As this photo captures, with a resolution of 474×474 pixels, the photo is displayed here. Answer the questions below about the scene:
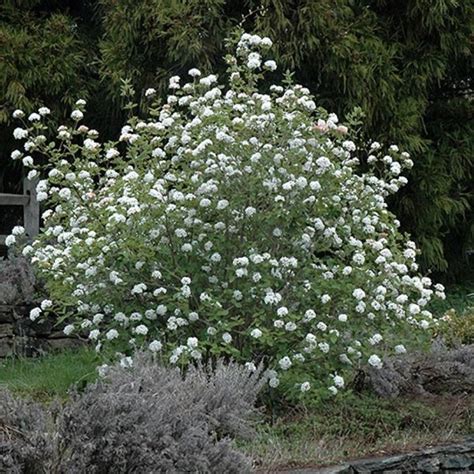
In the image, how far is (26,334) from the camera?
29.3 feet

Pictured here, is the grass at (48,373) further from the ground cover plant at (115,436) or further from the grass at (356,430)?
the ground cover plant at (115,436)

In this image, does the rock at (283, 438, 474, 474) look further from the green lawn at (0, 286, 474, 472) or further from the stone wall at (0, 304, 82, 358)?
the stone wall at (0, 304, 82, 358)

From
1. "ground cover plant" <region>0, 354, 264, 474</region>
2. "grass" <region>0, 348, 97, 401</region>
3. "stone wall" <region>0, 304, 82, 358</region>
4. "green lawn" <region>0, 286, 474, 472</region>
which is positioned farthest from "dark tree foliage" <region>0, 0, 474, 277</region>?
"ground cover plant" <region>0, 354, 264, 474</region>

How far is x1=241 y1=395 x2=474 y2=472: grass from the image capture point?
5172mm

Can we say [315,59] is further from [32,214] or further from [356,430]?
[356,430]

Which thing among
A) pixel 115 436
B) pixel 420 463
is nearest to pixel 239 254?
pixel 420 463

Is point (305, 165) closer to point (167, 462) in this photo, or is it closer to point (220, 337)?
point (220, 337)

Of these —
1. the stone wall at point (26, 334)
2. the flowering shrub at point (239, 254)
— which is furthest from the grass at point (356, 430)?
the stone wall at point (26, 334)

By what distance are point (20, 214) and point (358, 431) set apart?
24.9ft

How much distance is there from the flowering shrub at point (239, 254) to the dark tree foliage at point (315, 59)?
3.65 m

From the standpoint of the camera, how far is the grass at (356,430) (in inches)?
204

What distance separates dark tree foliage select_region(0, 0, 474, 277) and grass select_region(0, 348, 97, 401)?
2.94 m

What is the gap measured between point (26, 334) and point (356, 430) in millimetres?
3911

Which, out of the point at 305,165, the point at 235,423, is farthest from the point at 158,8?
the point at 235,423
